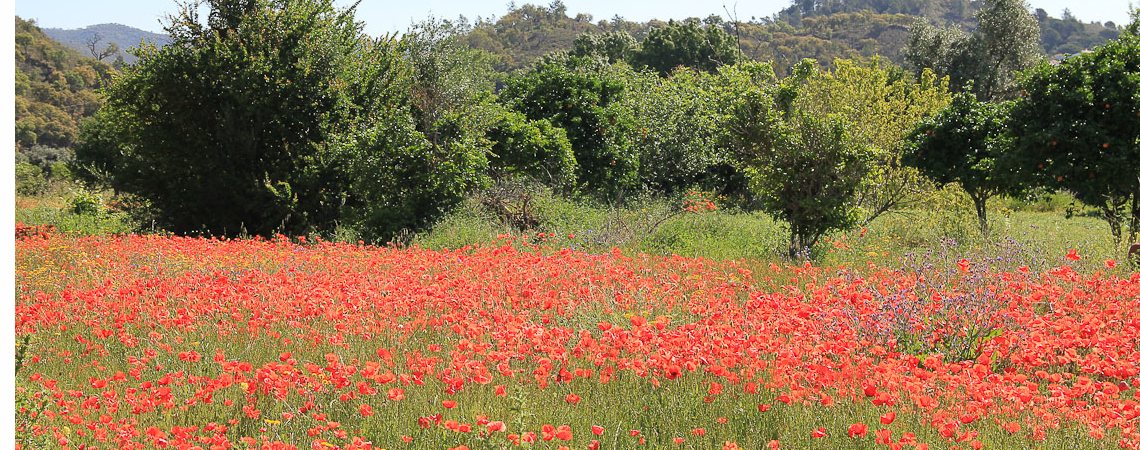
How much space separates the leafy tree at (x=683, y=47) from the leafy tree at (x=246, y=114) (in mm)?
46553

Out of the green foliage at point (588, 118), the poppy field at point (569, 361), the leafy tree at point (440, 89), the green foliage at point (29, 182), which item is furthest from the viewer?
the green foliage at point (29, 182)

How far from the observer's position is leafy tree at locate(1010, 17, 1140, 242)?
10891 mm

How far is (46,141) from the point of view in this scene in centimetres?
5522

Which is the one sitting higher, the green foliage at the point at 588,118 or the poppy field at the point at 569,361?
the green foliage at the point at 588,118

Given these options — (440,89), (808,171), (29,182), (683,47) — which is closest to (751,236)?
(808,171)

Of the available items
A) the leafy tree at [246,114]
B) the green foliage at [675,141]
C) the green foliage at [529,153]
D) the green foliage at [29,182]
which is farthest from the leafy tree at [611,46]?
the leafy tree at [246,114]

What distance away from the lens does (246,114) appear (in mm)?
16688

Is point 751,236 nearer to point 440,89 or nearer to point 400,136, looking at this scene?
point 400,136

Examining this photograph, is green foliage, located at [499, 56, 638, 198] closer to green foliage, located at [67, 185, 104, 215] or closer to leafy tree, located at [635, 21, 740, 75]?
green foliage, located at [67, 185, 104, 215]

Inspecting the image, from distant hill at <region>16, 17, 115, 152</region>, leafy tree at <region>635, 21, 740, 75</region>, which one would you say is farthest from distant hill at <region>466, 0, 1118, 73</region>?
distant hill at <region>16, 17, 115, 152</region>

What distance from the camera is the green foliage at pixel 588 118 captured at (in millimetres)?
20266

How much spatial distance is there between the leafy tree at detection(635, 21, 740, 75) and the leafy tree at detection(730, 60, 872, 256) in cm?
5069

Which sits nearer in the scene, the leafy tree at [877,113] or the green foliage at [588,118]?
the leafy tree at [877,113]

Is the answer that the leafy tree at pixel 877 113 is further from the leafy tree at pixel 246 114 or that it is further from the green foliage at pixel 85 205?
the green foliage at pixel 85 205
